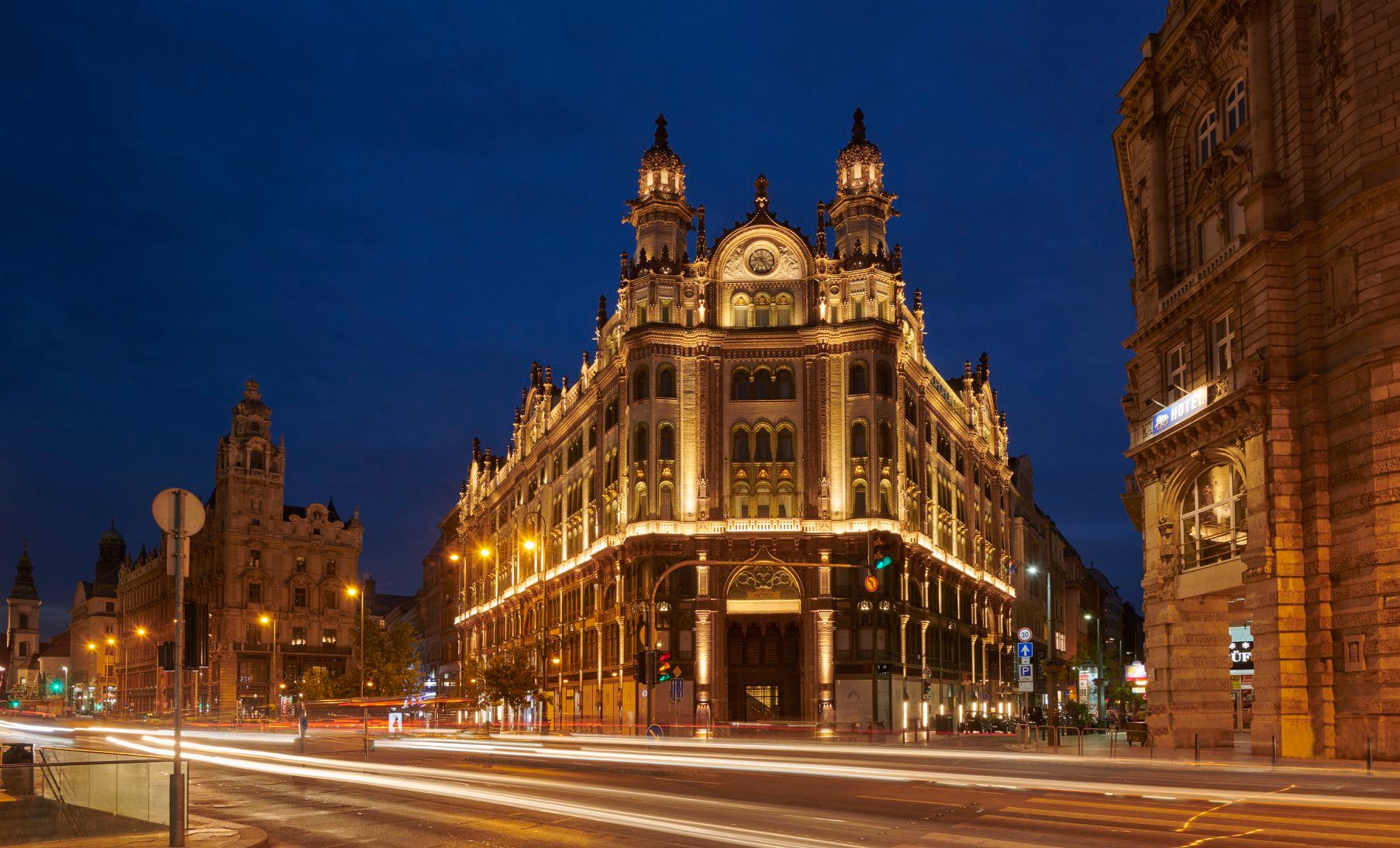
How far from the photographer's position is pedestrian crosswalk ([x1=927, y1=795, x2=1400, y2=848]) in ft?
55.9

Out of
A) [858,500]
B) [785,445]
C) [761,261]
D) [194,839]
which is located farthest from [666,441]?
[194,839]

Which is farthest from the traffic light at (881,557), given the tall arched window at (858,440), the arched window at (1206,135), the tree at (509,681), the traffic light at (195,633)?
the tree at (509,681)

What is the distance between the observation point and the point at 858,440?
69.5 metres

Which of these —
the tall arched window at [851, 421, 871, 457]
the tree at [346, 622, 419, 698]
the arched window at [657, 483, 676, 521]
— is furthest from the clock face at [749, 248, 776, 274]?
the tree at [346, 622, 419, 698]

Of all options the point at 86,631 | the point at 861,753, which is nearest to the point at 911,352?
the point at 861,753

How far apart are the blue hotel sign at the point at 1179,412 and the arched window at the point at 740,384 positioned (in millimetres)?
31822

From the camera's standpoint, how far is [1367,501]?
1278 inches

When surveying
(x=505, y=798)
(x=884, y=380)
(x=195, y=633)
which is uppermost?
(x=884, y=380)

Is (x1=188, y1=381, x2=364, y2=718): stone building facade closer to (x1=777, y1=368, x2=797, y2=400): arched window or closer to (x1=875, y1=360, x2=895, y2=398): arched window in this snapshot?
(x1=777, y1=368, x2=797, y2=400): arched window

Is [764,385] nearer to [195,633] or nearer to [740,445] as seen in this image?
[740,445]

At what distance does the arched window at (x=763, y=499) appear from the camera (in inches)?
2751

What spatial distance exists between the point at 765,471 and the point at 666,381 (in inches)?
288

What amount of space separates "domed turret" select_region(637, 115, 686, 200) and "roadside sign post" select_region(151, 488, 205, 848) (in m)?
59.0

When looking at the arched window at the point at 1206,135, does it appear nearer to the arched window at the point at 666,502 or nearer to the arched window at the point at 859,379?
the arched window at the point at 859,379
